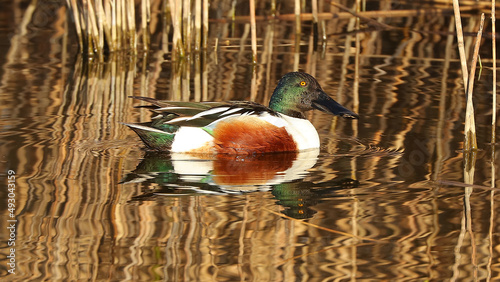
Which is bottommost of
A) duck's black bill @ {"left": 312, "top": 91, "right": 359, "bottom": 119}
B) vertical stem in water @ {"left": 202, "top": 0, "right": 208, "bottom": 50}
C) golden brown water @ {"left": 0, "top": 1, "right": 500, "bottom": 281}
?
golden brown water @ {"left": 0, "top": 1, "right": 500, "bottom": 281}

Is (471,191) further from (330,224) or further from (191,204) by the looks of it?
(191,204)

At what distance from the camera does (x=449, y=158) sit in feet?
19.9

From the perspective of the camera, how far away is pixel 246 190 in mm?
5246

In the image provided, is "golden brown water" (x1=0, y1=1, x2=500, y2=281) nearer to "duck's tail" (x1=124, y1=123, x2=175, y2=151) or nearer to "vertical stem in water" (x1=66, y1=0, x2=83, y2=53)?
"duck's tail" (x1=124, y1=123, x2=175, y2=151)

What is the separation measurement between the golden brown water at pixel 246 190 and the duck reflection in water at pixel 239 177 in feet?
0.06

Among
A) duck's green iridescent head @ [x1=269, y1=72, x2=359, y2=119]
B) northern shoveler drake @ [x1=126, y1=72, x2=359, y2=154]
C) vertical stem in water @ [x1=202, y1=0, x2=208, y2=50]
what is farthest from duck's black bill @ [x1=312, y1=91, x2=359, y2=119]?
vertical stem in water @ [x1=202, y1=0, x2=208, y2=50]

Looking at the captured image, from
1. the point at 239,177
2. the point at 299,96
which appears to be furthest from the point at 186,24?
the point at 239,177

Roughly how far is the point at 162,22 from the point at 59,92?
4.17 metres

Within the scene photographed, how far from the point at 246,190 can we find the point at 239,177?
1.17 ft

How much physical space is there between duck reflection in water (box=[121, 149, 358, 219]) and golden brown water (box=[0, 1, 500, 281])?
0.06 ft

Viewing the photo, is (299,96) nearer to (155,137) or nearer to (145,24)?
(155,137)

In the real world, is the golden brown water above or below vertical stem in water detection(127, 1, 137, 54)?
below

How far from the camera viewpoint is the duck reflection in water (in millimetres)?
5145

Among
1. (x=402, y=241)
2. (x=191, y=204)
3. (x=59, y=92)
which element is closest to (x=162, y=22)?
(x=59, y=92)
